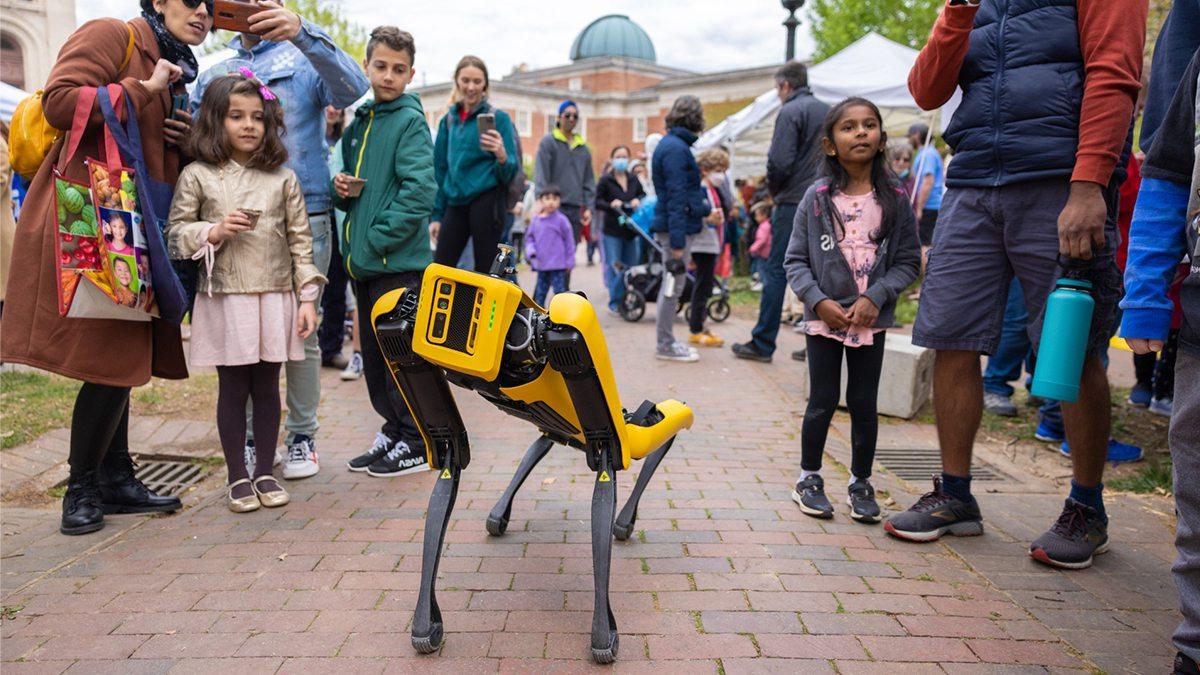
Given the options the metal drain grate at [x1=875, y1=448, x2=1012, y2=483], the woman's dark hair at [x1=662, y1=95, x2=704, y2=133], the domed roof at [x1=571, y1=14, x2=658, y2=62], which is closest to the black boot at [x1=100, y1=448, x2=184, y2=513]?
the metal drain grate at [x1=875, y1=448, x2=1012, y2=483]

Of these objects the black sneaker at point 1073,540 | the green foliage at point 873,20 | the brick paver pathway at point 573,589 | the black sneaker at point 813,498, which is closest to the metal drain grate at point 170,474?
the brick paver pathway at point 573,589

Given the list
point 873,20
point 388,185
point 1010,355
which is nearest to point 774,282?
point 1010,355

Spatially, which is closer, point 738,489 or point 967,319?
point 967,319

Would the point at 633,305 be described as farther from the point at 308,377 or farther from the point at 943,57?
the point at 943,57

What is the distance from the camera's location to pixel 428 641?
2438 mm

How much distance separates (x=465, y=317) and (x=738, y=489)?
7.16 ft

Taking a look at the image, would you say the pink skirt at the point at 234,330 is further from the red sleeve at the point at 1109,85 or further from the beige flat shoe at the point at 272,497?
the red sleeve at the point at 1109,85

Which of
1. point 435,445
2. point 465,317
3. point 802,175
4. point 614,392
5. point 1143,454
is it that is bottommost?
point 1143,454

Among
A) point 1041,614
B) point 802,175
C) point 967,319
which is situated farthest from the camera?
point 802,175

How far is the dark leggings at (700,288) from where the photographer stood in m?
8.13

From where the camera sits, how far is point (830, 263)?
3.71 meters

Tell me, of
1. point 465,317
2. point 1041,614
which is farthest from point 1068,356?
point 465,317

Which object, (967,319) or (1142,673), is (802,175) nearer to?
(967,319)

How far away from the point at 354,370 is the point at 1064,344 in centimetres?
510
